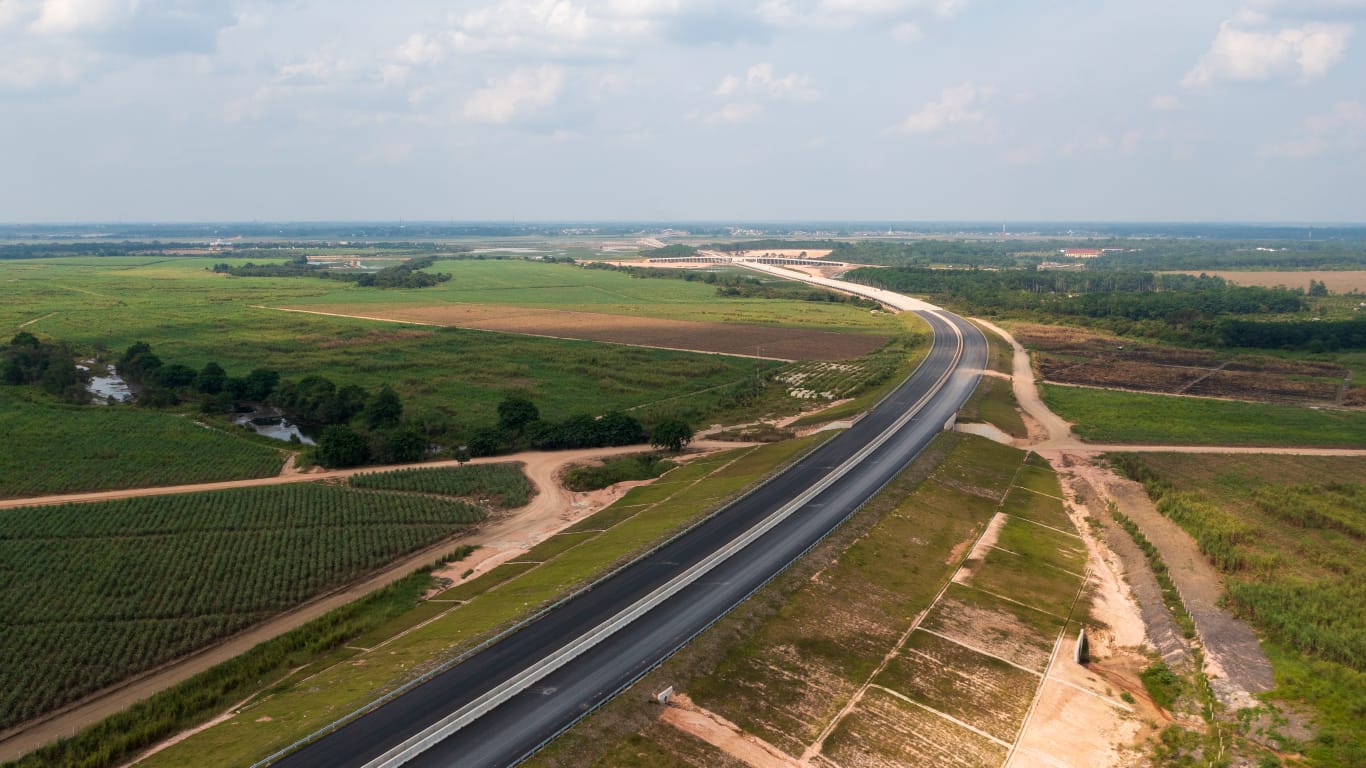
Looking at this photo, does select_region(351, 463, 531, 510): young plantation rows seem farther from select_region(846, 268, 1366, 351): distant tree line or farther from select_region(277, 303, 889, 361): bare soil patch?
select_region(846, 268, 1366, 351): distant tree line

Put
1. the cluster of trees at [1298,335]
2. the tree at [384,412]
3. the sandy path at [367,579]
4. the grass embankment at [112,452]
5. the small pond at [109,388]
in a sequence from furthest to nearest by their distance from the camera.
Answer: the cluster of trees at [1298,335]
the small pond at [109,388]
the tree at [384,412]
the grass embankment at [112,452]
the sandy path at [367,579]

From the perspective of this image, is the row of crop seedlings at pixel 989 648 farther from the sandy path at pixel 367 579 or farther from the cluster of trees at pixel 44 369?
the cluster of trees at pixel 44 369

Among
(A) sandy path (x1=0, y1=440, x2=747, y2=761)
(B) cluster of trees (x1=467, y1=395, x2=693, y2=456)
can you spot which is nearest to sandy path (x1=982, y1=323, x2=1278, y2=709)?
(A) sandy path (x1=0, y1=440, x2=747, y2=761)

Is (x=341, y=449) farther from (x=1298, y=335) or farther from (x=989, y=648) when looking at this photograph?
(x=1298, y=335)

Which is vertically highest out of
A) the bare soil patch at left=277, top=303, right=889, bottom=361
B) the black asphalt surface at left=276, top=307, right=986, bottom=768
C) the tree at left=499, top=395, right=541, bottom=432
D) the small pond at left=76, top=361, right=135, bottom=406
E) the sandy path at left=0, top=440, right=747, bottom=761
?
the bare soil patch at left=277, top=303, right=889, bottom=361

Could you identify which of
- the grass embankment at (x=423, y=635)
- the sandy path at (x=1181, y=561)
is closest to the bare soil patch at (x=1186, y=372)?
the sandy path at (x=1181, y=561)

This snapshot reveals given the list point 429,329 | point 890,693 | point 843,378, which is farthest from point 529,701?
point 429,329
